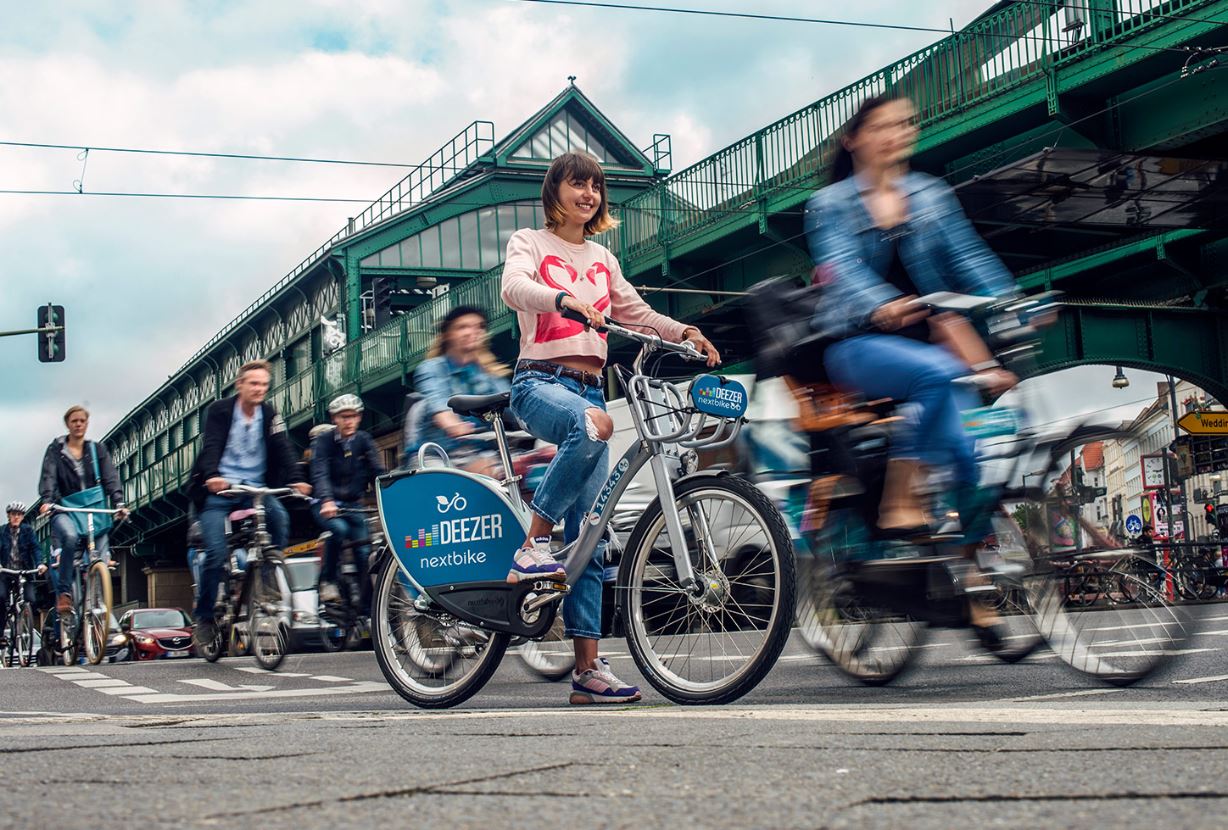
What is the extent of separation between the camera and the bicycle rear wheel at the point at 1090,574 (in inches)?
189

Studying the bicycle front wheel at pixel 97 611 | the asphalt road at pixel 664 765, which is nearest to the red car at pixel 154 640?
the bicycle front wheel at pixel 97 611

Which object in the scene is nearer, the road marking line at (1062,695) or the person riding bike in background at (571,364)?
→ the road marking line at (1062,695)

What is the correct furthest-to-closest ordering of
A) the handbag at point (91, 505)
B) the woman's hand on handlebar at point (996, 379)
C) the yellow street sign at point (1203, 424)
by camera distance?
the yellow street sign at point (1203, 424) → the handbag at point (91, 505) → the woman's hand on handlebar at point (996, 379)

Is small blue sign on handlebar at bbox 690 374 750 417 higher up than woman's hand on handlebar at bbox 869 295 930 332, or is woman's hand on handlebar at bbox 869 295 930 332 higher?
woman's hand on handlebar at bbox 869 295 930 332

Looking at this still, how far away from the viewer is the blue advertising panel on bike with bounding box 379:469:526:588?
534cm

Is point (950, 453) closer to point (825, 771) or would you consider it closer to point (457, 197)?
point (825, 771)

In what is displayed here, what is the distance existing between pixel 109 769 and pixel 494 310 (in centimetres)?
2797

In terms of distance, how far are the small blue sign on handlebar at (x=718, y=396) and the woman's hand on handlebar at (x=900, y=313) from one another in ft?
1.82

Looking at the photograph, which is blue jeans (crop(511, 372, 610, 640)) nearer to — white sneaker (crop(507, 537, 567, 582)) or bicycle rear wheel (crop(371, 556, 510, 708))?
white sneaker (crop(507, 537, 567, 582))

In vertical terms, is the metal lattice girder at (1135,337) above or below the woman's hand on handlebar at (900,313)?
above

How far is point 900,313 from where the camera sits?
4.91 meters

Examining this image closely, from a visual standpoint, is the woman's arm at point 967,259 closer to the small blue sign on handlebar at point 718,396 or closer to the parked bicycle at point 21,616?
the small blue sign on handlebar at point 718,396

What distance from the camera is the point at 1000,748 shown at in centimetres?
282

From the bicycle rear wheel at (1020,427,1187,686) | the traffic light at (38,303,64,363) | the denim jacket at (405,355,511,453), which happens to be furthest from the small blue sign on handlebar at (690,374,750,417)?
the traffic light at (38,303,64,363)
